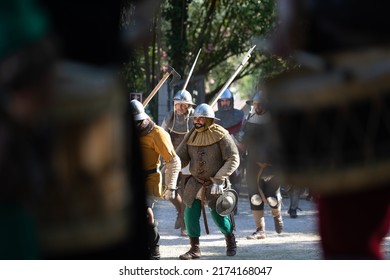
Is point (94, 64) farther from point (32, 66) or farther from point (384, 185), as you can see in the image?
point (384, 185)

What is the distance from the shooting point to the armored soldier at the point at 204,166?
969 centimetres

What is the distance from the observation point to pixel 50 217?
1348mm

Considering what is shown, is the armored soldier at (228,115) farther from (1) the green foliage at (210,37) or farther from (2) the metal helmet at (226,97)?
(1) the green foliage at (210,37)

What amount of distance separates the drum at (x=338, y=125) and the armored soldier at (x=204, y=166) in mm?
8023

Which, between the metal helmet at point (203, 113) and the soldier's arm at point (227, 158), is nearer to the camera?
the soldier's arm at point (227, 158)

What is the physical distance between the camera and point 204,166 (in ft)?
31.9

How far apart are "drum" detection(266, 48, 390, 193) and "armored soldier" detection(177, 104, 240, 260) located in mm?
8023

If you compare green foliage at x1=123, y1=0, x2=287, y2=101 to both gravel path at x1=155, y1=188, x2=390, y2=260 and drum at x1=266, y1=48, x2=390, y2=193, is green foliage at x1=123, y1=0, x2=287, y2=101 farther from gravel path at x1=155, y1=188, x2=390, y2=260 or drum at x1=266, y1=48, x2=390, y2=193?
drum at x1=266, y1=48, x2=390, y2=193

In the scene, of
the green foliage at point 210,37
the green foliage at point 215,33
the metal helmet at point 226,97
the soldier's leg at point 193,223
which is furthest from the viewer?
the green foliage at point 215,33

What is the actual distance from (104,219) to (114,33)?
0.24 meters

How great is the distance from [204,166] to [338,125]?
8.12 metres

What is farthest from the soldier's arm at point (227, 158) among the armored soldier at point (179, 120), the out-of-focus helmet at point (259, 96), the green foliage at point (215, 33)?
the green foliage at point (215, 33)

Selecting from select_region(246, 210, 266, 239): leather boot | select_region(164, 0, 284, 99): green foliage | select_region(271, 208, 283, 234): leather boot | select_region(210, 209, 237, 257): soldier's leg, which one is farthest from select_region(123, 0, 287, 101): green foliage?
select_region(210, 209, 237, 257): soldier's leg

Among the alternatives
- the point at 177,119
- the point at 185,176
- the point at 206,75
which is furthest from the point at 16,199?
the point at 206,75
